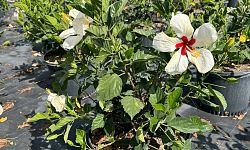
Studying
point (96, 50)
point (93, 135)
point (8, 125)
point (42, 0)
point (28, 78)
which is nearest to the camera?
point (96, 50)

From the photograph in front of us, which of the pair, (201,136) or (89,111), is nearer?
A: (89,111)

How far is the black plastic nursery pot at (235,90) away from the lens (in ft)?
7.73

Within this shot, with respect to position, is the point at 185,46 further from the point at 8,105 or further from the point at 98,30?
the point at 8,105

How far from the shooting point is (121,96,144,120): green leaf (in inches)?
47.0

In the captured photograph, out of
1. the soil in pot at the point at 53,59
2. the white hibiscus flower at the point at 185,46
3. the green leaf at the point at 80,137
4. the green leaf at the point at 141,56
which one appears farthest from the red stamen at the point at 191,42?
the soil in pot at the point at 53,59

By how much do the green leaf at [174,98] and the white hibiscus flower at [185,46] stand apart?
7cm

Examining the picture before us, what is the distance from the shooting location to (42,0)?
10.1 feet

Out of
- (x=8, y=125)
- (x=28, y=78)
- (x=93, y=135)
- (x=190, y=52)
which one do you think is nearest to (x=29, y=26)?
(x=28, y=78)

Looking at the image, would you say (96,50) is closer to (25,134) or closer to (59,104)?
(59,104)

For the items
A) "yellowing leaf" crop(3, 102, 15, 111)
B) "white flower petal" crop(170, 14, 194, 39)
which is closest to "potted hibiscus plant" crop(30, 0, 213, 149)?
"white flower petal" crop(170, 14, 194, 39)

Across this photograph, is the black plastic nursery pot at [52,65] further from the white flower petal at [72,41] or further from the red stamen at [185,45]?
the red stamen at [185,45]

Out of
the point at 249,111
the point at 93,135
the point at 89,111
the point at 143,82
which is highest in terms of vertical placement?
the point at 143,82

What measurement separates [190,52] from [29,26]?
2.42 meters

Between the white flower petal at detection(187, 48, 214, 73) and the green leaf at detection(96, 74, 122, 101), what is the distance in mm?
285
